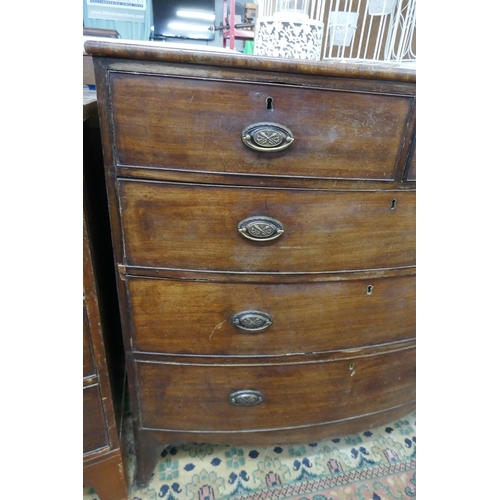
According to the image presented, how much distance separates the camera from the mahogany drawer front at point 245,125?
56 cm

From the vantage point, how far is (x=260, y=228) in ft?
2.13

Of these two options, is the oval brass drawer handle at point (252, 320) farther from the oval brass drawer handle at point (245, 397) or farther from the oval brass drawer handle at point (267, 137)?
the oval brass drawer handle at point (267, 137)

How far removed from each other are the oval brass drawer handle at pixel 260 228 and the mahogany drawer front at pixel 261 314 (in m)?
0.11

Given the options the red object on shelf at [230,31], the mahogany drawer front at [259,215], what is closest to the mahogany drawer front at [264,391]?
the mahogany drawer front at [259,215]

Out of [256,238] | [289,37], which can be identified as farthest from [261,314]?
[289,37]

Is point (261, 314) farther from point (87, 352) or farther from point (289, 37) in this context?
point (289, 37)

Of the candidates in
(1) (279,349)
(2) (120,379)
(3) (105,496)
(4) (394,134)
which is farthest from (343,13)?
(3) (105,496)

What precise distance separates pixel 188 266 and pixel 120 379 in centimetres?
62

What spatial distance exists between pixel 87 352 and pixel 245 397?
1.22ft

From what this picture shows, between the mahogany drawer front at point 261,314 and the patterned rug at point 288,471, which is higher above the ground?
the mahogany drawer front at point 261,314

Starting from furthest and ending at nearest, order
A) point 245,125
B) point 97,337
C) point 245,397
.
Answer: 1. point 245,397
2. point 97,337
3. point 245,125

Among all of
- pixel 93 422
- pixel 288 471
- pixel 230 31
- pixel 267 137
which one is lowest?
pixel 288 471

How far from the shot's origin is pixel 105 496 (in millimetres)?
841
